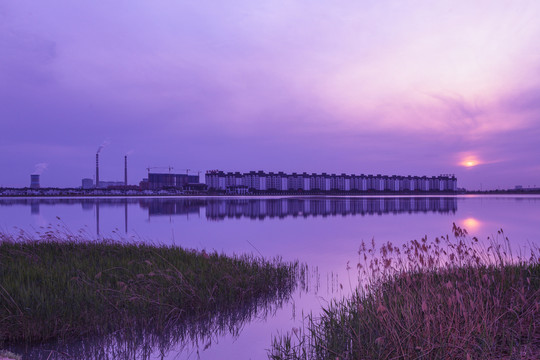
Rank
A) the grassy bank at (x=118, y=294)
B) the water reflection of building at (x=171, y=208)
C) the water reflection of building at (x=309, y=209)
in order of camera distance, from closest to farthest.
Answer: the grassy bank at (x=118, y=294)
the water reflection of building at (x=309, y=209)
the water reflection of building at (x=171, y=208)

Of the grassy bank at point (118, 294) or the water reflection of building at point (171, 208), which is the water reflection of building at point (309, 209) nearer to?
the water reflection of building at point (171, 208)

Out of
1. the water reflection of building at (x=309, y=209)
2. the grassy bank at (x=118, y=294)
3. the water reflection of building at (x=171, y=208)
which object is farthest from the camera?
the water reflection of building at (x=171, y=208)

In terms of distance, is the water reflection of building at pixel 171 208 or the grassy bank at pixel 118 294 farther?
the water reflection of building at pixel 171 208

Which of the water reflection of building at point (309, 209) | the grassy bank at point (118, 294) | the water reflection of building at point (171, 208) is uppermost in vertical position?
the grassy bank at point (118, 294)

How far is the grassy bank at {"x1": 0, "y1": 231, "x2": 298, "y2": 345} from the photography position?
886cm

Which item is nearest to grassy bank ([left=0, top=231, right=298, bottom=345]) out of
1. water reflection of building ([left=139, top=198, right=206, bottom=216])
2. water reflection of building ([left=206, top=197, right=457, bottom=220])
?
water reflection of building ([left=206, top=197, right=457, bottom=220])

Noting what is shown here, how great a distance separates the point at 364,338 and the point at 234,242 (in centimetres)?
2320

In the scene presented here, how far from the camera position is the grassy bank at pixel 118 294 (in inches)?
349

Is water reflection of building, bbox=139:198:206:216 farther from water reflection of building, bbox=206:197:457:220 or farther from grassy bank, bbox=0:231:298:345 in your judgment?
grassy bank, bbox=0:231:298:345

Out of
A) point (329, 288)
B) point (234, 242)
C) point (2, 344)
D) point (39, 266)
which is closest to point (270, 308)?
point (329, 288)

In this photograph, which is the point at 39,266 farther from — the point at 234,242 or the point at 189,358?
the point at 234,242

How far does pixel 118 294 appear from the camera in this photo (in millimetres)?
10531

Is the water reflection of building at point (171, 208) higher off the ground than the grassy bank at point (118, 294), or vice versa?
the grassy bank at point (118, 294)

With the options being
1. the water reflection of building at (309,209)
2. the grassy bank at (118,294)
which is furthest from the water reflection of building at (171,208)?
the grassy bank at (118,294)
